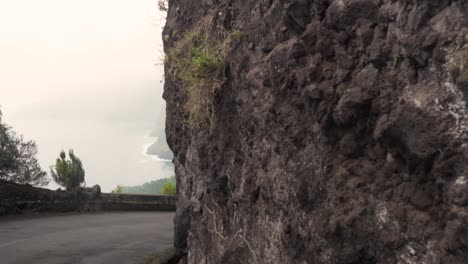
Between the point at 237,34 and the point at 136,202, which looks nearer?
the point at 237,34

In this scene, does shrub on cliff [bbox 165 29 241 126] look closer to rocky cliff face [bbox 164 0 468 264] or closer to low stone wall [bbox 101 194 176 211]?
rocky cliff face [bbox 164 0 468 264]

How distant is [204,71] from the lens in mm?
6609

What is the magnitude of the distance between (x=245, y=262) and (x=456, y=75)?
11.4ft

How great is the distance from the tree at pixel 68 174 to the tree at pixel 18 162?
0.97 meters

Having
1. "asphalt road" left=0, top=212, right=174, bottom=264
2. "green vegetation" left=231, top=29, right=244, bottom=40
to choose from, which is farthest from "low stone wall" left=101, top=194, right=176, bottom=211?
"green vegetation" left=231, top=29, right=244, bottom=40

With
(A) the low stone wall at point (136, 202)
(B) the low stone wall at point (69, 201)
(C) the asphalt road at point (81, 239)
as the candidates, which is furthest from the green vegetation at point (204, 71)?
(A) the low stone wall at point (136, 202)

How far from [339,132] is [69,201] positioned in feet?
60.3

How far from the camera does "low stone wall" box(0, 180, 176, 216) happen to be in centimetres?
1845

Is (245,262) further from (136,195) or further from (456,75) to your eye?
(136,195)

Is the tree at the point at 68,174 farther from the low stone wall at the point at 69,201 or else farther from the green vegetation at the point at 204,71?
the green vegetation at the point at 204,71

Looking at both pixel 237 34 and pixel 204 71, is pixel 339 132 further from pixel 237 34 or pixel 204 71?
pixel 204 71

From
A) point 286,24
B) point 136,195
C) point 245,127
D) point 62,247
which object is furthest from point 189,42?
point 136,195

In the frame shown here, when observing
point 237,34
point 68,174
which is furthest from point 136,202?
point 237,34

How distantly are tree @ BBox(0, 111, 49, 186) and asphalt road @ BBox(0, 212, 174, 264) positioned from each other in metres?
3.77
